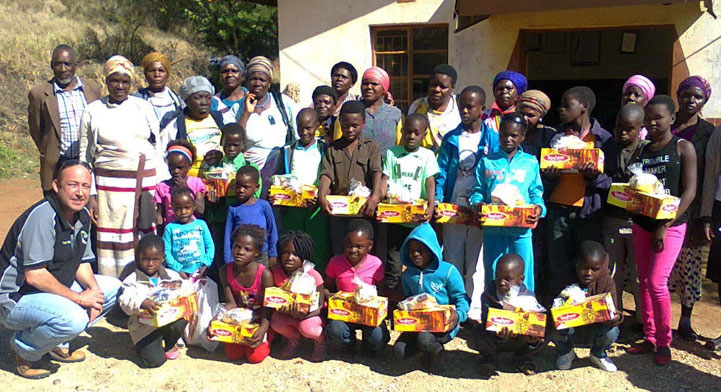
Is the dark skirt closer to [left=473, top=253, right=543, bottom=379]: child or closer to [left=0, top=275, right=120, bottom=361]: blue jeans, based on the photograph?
[left=473, top=253, right=543, bottom=379]: child

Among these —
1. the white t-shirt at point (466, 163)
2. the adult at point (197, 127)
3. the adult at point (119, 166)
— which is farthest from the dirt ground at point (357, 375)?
the adult at point (197, 127)

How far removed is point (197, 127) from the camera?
17.1ft

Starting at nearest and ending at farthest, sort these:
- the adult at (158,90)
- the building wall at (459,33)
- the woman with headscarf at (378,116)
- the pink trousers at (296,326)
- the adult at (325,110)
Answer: the pink trousers at (296,326) → the woman with headscarf at (378,116) → the adult at (325,110) → the adult at (158,90) → the building wall at (459,33)

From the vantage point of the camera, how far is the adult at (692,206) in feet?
14.9

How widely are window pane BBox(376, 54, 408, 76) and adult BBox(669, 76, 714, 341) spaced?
198 inches

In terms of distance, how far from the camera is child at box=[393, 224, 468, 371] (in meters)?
4.26

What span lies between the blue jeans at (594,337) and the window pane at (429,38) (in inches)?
227

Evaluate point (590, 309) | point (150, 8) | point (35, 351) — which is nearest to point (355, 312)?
point (590, 309)

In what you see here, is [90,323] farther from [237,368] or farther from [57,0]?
[57,0]

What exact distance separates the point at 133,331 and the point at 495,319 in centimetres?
259

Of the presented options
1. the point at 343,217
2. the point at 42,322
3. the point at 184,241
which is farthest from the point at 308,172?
the point at 42,322

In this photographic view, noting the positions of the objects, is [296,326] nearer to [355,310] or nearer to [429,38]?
[355,310]

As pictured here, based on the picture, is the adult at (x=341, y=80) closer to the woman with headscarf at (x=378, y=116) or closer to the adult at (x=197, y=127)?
the woman with headscarf at (x=378, y=116)

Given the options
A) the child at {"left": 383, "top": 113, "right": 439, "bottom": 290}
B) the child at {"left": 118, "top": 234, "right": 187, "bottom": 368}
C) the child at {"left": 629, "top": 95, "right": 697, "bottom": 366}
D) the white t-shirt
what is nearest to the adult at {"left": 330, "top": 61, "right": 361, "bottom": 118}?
the child at {"left": 383, "top": 113, "right": 439, "bottom": 290}
